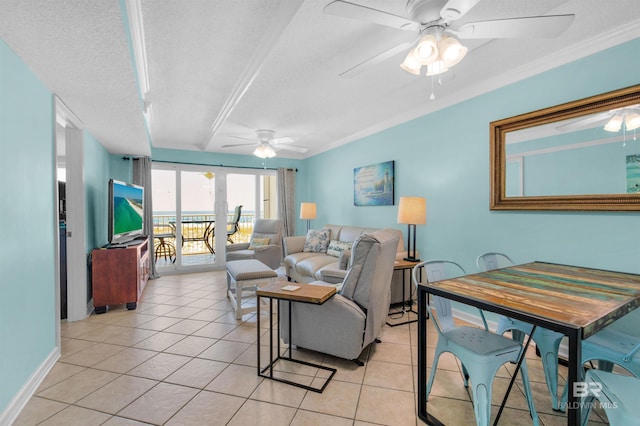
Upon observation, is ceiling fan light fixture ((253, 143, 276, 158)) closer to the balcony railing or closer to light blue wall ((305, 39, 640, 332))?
light blue wall ((305, 39, 640, 332))

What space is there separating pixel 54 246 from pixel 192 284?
2.46 m

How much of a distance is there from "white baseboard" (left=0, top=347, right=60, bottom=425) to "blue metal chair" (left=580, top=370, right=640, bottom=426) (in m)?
2.80

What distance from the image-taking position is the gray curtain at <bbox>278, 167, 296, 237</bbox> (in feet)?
20.2

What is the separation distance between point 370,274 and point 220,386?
1281 mm

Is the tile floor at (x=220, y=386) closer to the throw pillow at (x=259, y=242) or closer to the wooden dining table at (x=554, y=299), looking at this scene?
the wooden dining table at (x=554, y=299)

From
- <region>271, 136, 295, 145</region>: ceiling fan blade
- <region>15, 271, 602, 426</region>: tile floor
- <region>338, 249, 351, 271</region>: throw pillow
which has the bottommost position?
<region>15, 271, 602, 426</region>: tile floor

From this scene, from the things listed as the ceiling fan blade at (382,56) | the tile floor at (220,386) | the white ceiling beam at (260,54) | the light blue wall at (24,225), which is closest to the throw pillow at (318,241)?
the tile floor at (220,386)

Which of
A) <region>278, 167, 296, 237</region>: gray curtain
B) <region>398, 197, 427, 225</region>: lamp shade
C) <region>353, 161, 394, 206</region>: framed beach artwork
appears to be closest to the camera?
<region>398, 197, 427, 225</region>: lamp shade

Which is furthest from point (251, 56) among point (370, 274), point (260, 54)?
point (370, 274)

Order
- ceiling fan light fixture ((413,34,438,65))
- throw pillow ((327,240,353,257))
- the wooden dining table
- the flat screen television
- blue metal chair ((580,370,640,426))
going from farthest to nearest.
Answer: throw pillow ((327,240,353,257)) → the flat screen television → ceiling fan light fixture ((413,34,438,65)) → the wooden dining table → blue metal chair ((580,370,640,426))

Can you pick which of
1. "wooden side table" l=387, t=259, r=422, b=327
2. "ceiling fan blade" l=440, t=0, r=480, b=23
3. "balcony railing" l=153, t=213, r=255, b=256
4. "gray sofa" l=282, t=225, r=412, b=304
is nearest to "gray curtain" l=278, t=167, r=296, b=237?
"balcony railing" l=153, t=213, r=255, b=256

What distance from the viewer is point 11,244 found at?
5.54 ft

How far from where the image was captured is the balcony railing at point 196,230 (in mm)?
5682

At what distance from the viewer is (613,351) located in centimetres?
146
